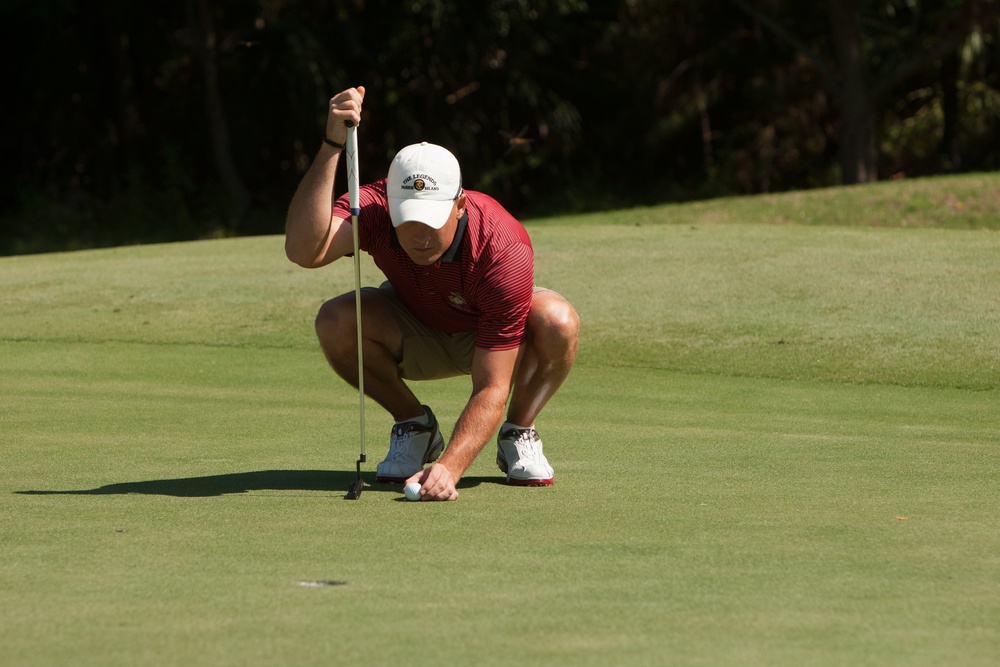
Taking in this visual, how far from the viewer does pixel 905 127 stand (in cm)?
3078

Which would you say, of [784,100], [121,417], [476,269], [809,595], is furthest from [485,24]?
[809,595]

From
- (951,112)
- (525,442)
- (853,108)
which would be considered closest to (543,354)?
(525,442)

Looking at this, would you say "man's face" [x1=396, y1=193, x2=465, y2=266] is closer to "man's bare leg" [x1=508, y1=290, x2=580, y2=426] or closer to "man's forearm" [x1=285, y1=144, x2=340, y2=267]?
"man's forearm" [x1=285, y1=144, x2=340, y2=267]

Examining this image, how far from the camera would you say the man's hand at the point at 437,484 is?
4.63 metres

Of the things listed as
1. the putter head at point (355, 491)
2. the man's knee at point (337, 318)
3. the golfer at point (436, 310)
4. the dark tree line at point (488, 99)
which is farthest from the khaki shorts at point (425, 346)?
the dark tree line at point (488, 99)

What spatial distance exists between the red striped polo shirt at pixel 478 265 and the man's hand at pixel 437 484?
21.5 inches

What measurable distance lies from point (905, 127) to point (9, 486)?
28.5m

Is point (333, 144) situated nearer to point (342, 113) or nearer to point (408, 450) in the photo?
point (342, 113)

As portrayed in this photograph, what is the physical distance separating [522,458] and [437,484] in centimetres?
61

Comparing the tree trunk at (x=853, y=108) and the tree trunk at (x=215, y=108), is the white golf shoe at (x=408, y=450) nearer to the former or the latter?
the tree trunk at (x=853, y=108)

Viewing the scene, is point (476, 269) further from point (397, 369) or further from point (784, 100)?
point (784, 100)

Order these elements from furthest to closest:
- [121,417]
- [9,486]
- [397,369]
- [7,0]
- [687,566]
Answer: [7,0] < [121,417] < [397,369] < [9,486] < [687,566]

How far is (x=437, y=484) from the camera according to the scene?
463cm

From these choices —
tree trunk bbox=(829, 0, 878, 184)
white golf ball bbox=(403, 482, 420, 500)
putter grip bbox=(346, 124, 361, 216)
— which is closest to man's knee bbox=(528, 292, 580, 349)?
putter grip bbox=(346, 124, 361, 216)
